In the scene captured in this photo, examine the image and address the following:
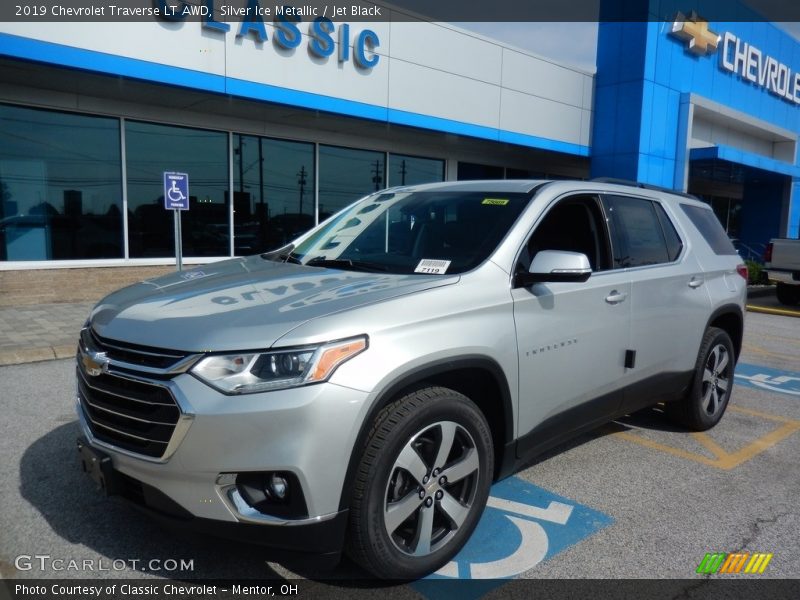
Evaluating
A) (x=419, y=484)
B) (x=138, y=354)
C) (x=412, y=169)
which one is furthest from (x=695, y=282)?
(x=412, y=169)

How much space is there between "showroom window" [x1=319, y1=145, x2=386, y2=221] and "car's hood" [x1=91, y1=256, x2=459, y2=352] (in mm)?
11129

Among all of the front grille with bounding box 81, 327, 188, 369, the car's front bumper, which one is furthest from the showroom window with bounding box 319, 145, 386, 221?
the car's front bumper

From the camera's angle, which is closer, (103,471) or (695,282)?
(103,471)

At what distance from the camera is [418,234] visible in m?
3.64

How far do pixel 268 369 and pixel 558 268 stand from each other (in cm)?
152

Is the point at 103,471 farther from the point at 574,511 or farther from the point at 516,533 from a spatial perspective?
the point at 574,511

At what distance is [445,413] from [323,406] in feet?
2.11

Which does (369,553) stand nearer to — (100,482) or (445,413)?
(445,413)

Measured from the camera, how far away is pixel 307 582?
8.96 feet

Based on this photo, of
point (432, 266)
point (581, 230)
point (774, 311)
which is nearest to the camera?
point (432, 266)

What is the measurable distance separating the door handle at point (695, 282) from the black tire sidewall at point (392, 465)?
2.38 m

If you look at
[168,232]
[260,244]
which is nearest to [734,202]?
[260,244]

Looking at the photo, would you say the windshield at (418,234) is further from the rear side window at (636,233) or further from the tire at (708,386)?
the tire at (708,386)

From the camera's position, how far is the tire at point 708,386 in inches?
183
